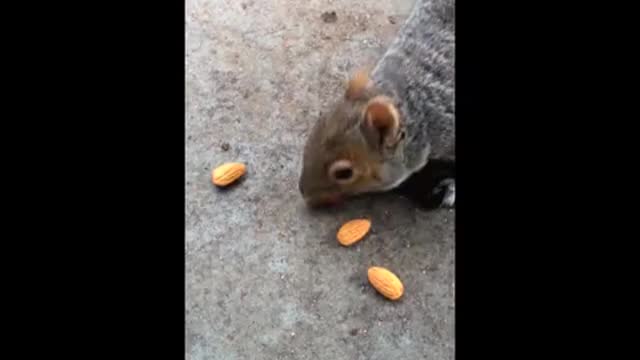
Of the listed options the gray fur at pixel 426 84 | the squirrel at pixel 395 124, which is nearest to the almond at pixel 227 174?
the squirrel at pixel 395 124

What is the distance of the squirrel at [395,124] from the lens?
1.94 metres

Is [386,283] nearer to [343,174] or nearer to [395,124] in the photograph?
[343,174]

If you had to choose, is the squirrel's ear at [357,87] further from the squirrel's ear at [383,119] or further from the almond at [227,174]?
the almond at [227,174]

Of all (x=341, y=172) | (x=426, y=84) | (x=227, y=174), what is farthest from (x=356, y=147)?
(x=227, y=174)

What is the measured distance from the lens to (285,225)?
86.1 inches

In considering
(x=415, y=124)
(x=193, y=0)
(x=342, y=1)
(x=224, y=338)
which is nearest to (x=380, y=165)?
(x=415, y=124)

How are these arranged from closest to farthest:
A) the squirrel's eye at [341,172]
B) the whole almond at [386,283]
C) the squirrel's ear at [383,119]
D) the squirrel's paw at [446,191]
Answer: the squirrel's ear at [383,119] < the squirrel's eye at [341,172] < the whole almond at [386,283] < the squirrel's paw at [446,191]

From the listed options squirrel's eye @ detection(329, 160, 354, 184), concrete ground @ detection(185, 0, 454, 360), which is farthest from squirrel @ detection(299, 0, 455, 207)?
concrete ground @ detection(185, 0, 454, 360)

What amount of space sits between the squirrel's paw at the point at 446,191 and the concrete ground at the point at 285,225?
0.12 feet

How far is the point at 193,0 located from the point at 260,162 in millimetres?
618

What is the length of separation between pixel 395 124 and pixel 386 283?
44 centimetres

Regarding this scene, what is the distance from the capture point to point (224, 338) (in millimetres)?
2074

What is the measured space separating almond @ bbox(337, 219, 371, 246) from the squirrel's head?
0.11 metres

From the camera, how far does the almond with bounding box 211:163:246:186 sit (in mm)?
2234
